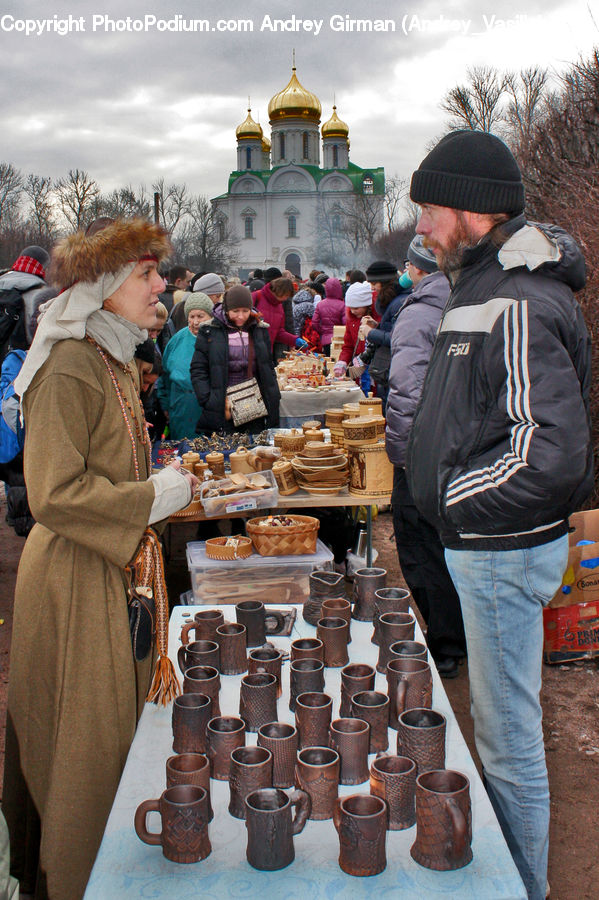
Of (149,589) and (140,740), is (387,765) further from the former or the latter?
(149,589)

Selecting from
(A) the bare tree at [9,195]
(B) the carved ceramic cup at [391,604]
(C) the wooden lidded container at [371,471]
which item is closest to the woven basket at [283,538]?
(C) the wooden lidded container at [371,471]

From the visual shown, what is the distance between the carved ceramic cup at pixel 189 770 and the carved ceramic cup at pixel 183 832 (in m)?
0.06

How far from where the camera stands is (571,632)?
14.1 ft

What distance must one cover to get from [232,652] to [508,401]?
946 millimetres

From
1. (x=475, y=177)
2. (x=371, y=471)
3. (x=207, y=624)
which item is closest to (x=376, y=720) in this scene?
(x=207, y=624)

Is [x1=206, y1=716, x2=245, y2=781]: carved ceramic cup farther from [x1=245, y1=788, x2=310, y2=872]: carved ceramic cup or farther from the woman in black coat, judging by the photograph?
the woman in black coat

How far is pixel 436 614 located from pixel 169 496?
2.33 metres

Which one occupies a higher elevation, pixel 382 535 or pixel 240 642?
pixel 240 642

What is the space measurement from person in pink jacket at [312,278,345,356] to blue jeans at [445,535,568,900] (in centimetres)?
1039

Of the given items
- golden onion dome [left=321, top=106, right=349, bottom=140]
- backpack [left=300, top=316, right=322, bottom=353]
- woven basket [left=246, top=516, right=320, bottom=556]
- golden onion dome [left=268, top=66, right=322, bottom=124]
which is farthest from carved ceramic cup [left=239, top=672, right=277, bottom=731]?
golden onion dome [left=321, top=106, right=349, bottom=140]

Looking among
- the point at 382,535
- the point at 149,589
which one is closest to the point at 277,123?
the point at 382,535

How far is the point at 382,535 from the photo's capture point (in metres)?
6.64

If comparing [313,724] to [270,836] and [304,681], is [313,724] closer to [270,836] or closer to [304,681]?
[304,681]

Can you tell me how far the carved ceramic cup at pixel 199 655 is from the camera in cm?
201
